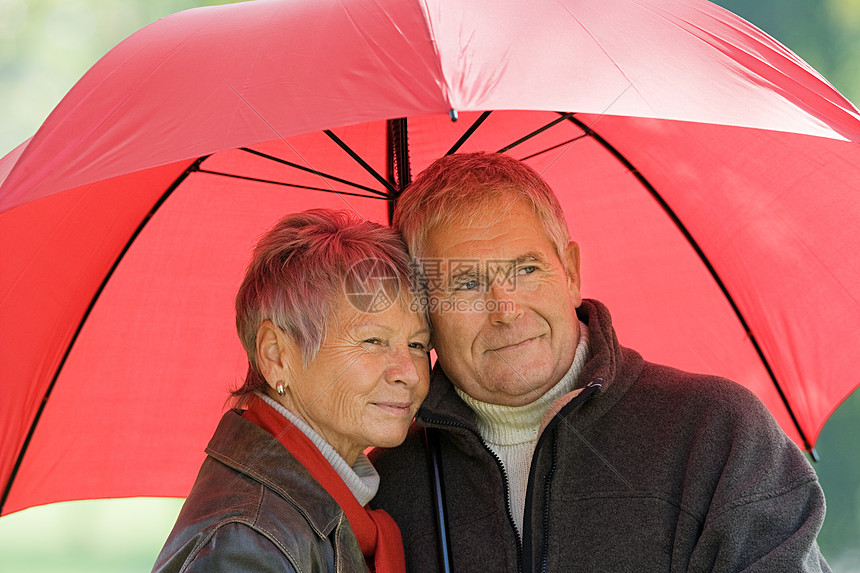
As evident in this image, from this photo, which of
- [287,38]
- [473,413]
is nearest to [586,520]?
[473,413]

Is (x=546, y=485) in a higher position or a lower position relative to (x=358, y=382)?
lower

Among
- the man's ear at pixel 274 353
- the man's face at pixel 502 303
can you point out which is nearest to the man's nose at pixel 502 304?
the man's face at pixel 502 303

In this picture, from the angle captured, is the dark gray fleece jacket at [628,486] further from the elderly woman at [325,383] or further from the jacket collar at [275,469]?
the jacket collar at [275,469]

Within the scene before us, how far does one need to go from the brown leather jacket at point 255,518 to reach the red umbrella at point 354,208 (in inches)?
26.0

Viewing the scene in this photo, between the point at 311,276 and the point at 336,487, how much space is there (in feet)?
1.58

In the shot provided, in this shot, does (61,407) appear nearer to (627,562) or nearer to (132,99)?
(132,99)

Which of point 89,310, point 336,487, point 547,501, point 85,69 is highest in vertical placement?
point 85,69

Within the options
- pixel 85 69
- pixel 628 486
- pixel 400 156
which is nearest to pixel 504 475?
pixel 628 486

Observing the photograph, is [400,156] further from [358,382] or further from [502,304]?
[358,382]

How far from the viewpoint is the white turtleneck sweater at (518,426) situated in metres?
2.19

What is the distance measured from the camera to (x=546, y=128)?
2.43m

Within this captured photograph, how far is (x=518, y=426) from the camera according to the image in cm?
225

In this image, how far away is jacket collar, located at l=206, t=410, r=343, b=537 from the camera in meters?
1.88

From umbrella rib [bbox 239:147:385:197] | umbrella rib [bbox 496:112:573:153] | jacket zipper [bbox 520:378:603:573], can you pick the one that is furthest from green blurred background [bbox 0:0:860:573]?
jacket zipper [bbox 520:378:603:573]
